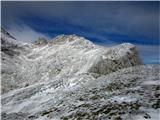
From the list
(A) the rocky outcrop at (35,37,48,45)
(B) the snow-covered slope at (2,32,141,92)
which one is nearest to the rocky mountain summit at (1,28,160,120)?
(B) the snow-covered slope at (2,32,141,92)

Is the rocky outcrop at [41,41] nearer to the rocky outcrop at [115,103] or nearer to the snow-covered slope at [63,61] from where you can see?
the snow-covered slope at [63,61]

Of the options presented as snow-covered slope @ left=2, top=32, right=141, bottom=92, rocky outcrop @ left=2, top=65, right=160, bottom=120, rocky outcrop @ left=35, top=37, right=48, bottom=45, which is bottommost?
rocky outcrop @ left=2, top=65, right=160, bottom=120

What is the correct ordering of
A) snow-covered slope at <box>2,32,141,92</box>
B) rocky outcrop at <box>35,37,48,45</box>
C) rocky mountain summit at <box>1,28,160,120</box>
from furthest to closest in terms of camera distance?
rocky outcrop at <box>35,37,48,45</box> → snow-covered slope at <box>2,32,141,92</box> → rocky mountain summit at <box>1,28,160,120</box>

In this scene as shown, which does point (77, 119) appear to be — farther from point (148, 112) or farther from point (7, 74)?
point (7, 74)

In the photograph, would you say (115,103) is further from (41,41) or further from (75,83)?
A: (41,41)

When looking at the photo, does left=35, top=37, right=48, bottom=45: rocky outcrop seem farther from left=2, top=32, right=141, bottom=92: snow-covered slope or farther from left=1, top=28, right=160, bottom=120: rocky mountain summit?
left=2, top=32, right=141, bottom=92: snow-covered slope

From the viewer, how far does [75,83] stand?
125 feet

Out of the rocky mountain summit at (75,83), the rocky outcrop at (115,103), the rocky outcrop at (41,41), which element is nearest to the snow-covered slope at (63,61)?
the rocky mountain summit at (75,83)

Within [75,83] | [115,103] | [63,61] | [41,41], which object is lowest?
[115,103]

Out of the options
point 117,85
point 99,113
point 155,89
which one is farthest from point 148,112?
point 117,85

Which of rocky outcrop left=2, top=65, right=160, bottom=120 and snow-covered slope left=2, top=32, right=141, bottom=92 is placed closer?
rocky outcrop left=2, top=65, right=160, bottom=120

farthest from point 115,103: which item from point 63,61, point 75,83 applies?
point 63,61

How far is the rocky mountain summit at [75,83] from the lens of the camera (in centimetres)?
2071

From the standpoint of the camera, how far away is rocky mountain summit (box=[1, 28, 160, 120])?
2071 cm
